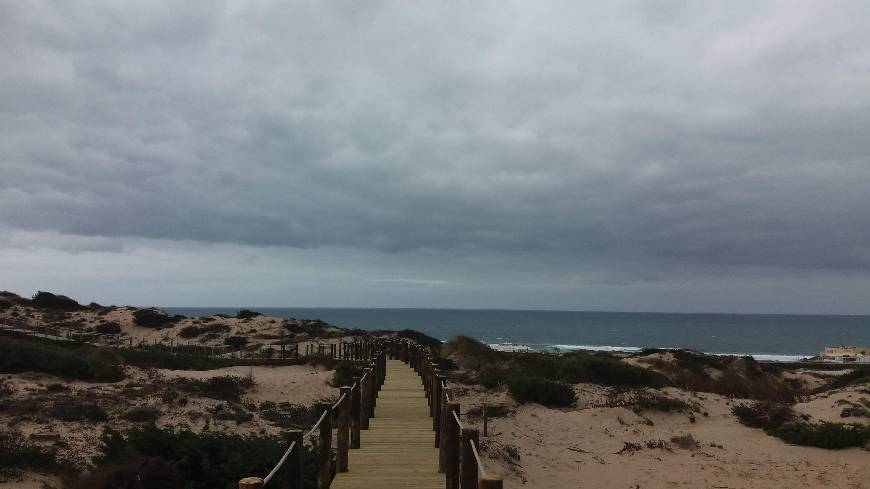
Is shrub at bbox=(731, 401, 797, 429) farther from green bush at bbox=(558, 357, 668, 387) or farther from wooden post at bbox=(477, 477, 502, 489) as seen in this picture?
wooden post at bbox=(477, 477, 502, 489)

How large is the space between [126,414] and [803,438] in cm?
1728

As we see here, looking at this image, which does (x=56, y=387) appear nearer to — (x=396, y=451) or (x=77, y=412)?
(x=77, y=412)

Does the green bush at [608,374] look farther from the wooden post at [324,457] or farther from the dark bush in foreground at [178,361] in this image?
the wooden post at [324,457]

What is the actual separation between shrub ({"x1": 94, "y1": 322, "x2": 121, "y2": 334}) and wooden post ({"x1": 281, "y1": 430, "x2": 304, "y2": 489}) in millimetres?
43226

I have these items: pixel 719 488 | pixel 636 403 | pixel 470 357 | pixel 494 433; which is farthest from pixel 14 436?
pixel 470 357

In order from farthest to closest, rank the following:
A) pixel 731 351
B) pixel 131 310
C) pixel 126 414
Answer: pixel 731 351 < pixel 131 310 < pixel 126 414

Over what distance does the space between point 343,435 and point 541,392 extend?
12.7 meters

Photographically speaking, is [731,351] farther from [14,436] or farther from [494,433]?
[14,436]

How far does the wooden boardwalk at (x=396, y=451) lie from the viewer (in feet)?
25.1

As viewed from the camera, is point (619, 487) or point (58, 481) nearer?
point (58, 481)

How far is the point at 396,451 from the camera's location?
9328 mm

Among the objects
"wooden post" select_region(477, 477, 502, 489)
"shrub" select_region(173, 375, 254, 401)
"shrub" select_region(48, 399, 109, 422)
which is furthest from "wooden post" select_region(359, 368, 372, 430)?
"shrub" select_region(173, 375, 254, 401)

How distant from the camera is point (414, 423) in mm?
11594

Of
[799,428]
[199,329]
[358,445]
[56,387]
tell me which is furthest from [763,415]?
[199,329]
